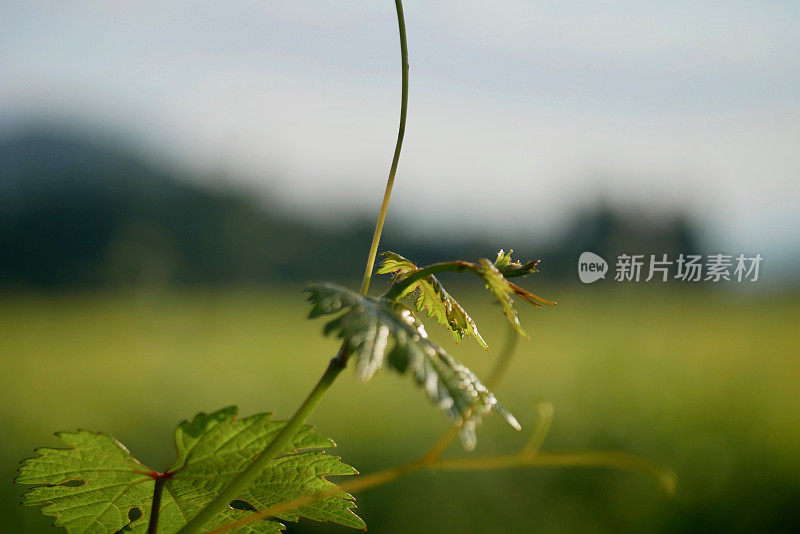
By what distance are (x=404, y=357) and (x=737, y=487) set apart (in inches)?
148

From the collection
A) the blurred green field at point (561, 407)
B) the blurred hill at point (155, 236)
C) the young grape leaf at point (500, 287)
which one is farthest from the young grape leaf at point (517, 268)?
the blurred hill at point (155, 236)

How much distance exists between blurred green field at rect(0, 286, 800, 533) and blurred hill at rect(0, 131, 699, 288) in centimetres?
210

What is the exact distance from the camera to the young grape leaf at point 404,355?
292 millimetres

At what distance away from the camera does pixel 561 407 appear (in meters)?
4.16

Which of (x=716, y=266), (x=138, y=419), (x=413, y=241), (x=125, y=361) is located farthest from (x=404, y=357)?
(x=413, y=241)

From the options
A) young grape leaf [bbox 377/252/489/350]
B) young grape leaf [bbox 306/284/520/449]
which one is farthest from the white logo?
young grape leaf [bbox 306/284/520/449]

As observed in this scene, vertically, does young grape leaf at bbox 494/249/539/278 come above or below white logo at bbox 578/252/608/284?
below

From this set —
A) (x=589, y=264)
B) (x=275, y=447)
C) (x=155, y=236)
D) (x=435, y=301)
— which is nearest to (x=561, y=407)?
(x=589, y=264)

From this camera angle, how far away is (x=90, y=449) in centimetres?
45

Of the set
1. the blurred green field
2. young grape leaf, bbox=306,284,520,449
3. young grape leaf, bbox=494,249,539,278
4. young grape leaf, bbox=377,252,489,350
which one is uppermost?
young grape leaf, bbox=494,249,539,278

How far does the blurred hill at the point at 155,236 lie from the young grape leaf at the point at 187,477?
6.93m

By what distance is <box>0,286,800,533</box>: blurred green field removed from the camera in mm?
3445

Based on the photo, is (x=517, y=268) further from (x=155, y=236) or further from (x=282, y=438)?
(x=155, y=236)

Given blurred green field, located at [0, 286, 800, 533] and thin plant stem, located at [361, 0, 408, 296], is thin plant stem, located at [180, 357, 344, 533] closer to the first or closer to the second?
thin plant stem, located at [361, 0, 408, 296]
